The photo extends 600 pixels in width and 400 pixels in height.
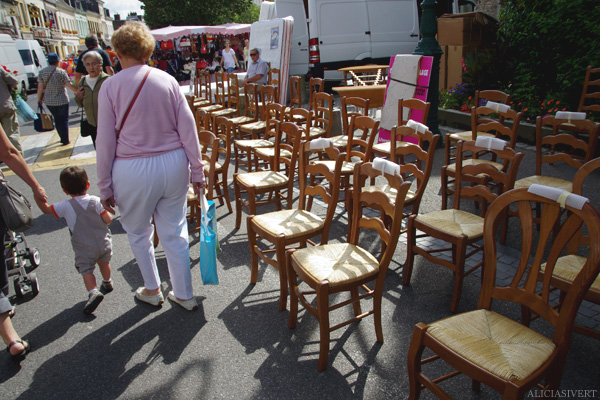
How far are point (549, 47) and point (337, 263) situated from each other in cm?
680

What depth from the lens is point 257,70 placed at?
9.78 m

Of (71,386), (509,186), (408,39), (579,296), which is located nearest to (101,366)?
(71,386)

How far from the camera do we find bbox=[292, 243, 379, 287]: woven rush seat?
2.55m

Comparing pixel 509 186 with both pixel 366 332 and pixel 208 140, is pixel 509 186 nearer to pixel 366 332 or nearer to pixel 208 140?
pixel 366 332

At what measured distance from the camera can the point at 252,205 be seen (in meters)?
4.00

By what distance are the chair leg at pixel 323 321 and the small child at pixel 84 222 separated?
1.75 m

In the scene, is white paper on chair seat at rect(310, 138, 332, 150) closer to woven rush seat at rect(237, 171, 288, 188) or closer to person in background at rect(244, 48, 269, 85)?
woven rush seat at rect(237, 171, 288, 188)

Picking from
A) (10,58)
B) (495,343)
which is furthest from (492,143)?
(10,58)

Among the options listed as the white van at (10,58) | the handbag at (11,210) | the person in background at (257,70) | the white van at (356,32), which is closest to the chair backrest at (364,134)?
the handbag at (11,210)

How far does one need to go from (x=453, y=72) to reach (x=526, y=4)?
1.72 metres

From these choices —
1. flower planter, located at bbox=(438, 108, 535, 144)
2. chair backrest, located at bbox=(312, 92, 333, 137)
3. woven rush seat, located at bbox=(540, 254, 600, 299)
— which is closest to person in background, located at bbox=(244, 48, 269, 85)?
chair backrest, located at bbox=(312, 92, 333, 137)

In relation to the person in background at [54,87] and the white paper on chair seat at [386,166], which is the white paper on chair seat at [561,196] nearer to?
the white paper on chair seat at [386,166]

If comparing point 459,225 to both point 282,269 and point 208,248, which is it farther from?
point 208,248

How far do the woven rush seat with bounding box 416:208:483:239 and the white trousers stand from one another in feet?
5.74
